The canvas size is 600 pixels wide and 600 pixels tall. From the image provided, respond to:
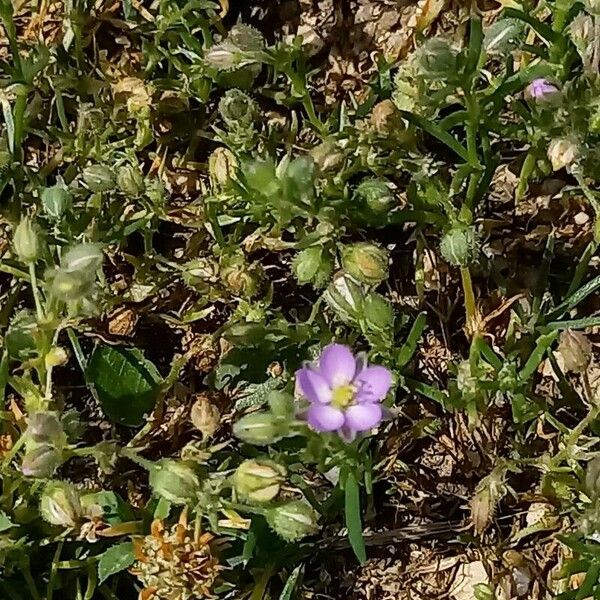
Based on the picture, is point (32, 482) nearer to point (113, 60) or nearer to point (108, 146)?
point (108, 146)

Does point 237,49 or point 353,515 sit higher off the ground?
point 237,49

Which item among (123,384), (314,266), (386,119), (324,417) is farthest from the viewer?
(123,384)

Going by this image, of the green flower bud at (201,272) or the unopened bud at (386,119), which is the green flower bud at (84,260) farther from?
the unopened bud at (386,119)

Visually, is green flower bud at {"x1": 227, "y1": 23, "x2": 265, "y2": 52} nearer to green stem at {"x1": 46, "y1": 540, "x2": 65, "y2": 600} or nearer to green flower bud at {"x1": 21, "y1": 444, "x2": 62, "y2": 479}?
green flower bud at {"x1": 21, "y1": 444, "x2": 62, "y2": 479}

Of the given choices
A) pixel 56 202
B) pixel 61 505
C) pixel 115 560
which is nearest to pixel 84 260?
pixel 56 202

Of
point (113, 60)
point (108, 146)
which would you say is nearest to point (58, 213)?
point (108, 146)

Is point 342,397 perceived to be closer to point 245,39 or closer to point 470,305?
point 470,305
